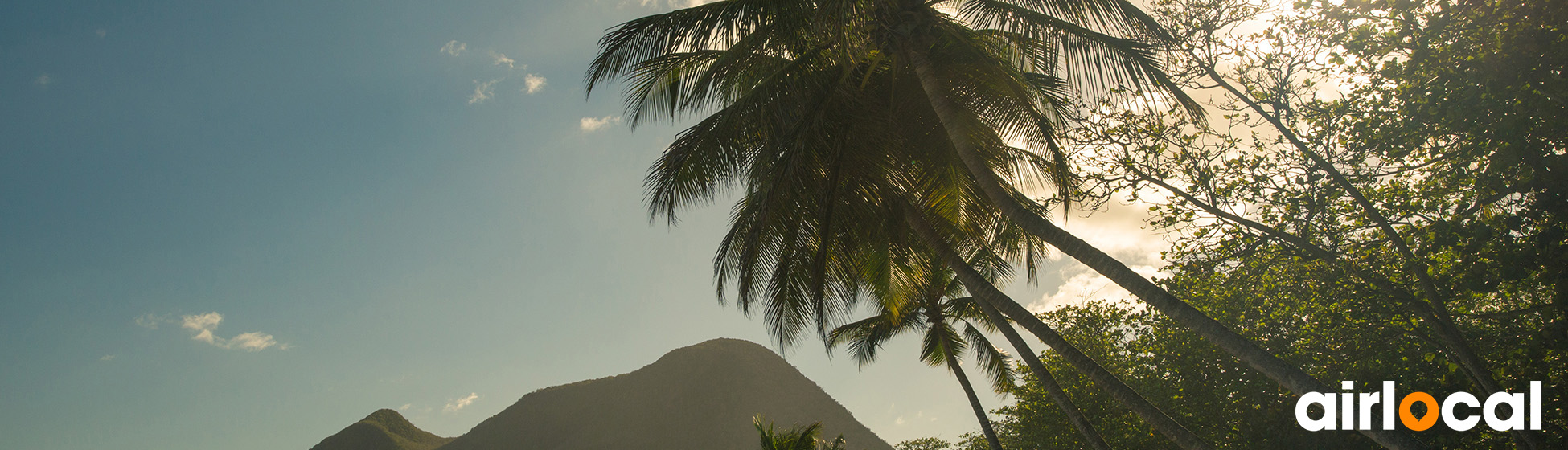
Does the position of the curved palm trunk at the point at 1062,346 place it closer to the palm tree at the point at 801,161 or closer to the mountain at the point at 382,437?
the palm tree at the point at 801,161

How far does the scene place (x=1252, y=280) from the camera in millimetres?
10828

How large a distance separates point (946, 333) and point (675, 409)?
85031 mm

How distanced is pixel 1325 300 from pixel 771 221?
8.11m

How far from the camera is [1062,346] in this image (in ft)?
25.7

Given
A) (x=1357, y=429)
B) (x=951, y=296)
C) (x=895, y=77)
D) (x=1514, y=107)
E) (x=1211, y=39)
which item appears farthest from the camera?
(x=951, y=296)

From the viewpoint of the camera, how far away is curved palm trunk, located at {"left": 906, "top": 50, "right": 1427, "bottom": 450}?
5074mm

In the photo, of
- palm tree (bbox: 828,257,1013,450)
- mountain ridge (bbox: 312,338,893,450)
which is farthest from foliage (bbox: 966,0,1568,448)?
mountain ridge (bbox: 312,338,893,450)

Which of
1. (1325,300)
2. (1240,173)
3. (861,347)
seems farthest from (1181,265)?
(861,347)

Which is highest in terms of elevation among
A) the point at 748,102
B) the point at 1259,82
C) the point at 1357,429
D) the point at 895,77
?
the point at 1259,82

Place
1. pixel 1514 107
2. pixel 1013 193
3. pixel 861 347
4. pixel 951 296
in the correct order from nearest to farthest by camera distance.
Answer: pixel 1514 107 → pixel 1013 193 → pixel 951 296 → pixel 861 347

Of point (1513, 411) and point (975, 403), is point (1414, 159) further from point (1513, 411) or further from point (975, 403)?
point (975, 403)

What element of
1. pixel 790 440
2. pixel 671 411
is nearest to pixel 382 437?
pixel 671 411

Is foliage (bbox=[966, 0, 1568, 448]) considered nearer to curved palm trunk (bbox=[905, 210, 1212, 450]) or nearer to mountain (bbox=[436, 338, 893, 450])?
curved palm trunk (bbox=[905, 210, 1212, 450])

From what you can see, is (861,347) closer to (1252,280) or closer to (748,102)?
(1252,280)
